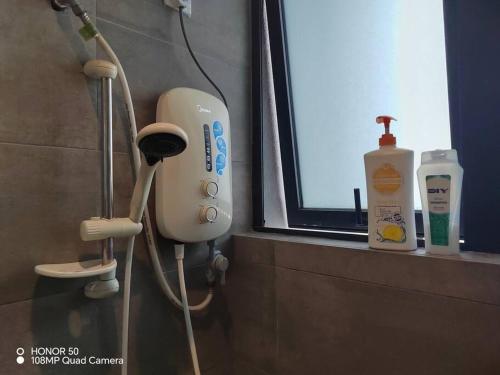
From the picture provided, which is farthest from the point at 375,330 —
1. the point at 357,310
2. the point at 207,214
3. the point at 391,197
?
the point at 207,214

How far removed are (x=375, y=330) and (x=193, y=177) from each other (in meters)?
0.57

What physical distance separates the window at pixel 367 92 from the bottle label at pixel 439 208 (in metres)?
0.10

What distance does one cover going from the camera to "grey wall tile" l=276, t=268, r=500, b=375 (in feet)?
1.90

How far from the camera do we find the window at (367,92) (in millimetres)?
679

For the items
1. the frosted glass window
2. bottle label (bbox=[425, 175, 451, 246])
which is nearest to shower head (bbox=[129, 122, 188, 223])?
bottle label (bbox=[425, 175, 451, 246])

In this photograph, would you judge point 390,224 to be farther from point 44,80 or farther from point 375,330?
point 44,80

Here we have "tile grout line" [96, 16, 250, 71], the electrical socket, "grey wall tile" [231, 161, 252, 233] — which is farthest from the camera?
"grey wall tile" [231, 161, 252, 233]

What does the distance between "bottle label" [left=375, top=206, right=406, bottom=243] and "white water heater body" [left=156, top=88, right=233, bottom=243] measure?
41 cm

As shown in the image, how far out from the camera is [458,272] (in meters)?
0.59

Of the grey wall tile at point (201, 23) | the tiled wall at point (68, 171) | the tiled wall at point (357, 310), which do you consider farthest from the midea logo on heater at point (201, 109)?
the tiled wall at point (357, 310)

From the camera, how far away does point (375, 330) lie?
691 millimetres

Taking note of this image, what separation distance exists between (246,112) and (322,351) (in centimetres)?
79

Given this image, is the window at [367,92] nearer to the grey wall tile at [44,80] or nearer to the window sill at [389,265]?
Result: the window sill at [389,265]

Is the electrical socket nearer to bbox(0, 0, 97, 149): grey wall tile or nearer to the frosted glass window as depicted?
bbox(0, 0, 97, 149): grey wall tile
